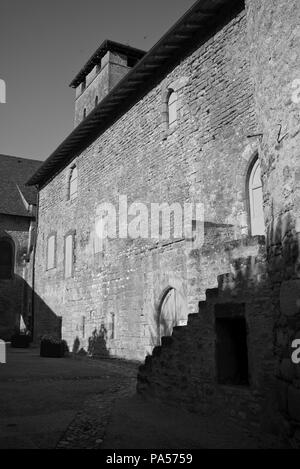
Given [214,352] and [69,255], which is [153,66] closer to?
[69,255]

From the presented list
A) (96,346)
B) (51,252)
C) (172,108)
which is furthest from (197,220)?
(51,252)

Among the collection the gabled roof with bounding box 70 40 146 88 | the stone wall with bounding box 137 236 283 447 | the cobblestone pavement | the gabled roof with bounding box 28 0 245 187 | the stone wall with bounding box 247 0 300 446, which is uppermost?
the gabled roof with bounding box 70 40 146 88

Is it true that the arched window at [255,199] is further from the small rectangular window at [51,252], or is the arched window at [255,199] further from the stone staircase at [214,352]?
the small rectangular window at [51,252]

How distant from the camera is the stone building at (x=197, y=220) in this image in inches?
171

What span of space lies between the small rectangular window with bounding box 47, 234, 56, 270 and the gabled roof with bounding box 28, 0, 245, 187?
3840 mm

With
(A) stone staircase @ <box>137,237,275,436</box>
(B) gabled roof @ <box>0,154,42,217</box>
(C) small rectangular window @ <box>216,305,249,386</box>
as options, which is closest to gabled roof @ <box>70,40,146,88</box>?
(B) gabled roof @ <box>0,154,42,217</box>

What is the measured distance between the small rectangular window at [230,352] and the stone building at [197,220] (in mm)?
17

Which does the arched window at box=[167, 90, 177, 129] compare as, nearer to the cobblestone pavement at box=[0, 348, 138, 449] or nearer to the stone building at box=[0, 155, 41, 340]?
the cobblestone pavement at box=[0, 348, 138, 449]

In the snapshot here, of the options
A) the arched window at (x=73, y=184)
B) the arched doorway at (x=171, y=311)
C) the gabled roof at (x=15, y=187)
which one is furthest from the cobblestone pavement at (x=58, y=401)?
the gabled roof at (x=15, y=187)

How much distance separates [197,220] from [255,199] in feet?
4.28

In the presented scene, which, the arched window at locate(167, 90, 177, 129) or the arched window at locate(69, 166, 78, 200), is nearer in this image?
the arched window at locate(167, 90, 177, 129)

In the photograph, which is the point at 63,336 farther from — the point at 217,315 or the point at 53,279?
the point at 217,315

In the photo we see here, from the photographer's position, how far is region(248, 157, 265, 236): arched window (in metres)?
8.27

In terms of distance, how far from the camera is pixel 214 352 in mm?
5402
